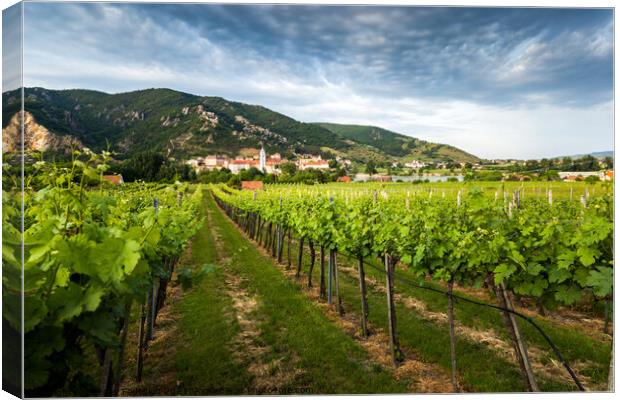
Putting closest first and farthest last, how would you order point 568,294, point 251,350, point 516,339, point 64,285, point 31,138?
point 64,285
point 31,138
point 568,294
point 516,339
point 251,350

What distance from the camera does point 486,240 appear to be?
2887mm

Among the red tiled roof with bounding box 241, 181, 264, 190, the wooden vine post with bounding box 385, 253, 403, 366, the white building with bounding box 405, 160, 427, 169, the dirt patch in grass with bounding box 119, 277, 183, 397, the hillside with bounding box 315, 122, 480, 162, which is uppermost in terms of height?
the hillside with bounding box 315, 122, 480, 162

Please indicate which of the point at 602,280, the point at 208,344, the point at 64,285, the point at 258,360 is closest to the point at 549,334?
the point at 602,280

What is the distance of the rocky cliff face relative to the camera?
6.56ft

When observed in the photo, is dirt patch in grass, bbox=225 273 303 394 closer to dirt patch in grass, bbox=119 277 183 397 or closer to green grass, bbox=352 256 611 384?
dirt patch in grass, bbox=119 277 183 397

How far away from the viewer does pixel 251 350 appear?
144 inches

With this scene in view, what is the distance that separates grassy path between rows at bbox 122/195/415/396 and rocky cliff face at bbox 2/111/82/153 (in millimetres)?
1101

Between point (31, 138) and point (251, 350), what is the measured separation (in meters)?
2.46

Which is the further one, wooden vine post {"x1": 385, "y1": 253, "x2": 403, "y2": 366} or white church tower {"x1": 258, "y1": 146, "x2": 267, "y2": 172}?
white church tower {"x1": 258, "y1": 146, "x2": 267, "y2": 172}

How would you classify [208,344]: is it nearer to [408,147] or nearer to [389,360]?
[389,360]

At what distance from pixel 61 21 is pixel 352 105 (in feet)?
7.28

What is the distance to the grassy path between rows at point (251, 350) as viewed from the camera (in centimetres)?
297

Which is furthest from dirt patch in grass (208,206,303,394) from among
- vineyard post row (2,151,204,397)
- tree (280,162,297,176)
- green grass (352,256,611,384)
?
tree (280,162,297,176)

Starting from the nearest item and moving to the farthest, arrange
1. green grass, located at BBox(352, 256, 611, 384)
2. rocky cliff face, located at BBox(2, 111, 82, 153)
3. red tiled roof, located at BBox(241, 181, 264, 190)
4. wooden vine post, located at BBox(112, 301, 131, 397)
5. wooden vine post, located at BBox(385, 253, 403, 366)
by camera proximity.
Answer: rocky cliff face, located at BBox(2, 111, 82, 153)
wooden vine post, located at BBox(112, 301, 131, 397)
wooden vine post, located at BBox(385, 253, 403, 366)
green grass, located at BBox(352, 256, 611, 384)
red tiled roof, located at BBox(241, 181, 264, 190)
